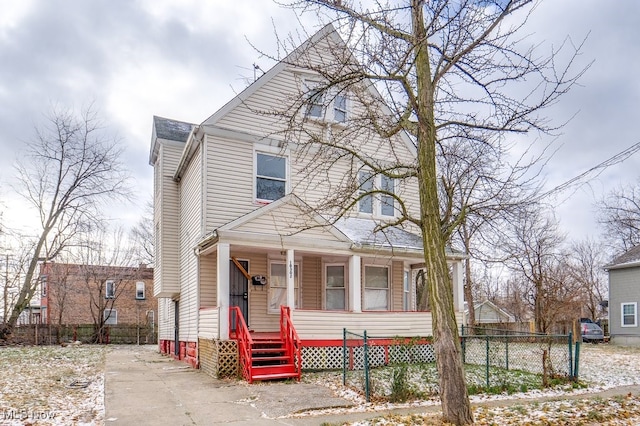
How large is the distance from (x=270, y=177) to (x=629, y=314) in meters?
21.4

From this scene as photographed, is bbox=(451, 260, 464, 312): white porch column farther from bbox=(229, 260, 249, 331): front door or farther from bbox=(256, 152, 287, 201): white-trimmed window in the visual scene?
bbox=(229, 260, 249, 331): front door

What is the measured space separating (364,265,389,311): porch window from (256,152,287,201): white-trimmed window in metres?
3.47

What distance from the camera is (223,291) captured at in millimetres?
11500

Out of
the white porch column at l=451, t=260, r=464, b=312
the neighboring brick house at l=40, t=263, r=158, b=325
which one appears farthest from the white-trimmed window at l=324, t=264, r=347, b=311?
the neighboring brick house at l=40, t=263, r=158, b=325

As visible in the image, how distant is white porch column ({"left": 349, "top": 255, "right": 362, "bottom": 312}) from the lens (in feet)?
42.2

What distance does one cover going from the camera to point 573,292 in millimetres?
26031

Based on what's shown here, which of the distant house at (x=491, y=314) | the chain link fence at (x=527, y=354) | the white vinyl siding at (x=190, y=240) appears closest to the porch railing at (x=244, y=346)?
the white vinyl siding at (x=190, y=240)

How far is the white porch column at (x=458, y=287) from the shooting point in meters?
14.9

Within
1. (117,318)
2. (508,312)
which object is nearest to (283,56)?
(117,318)

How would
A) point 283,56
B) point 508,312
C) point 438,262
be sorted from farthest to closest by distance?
point 508,312, point 283,56, point 438,262

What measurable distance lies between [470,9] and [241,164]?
7.97m

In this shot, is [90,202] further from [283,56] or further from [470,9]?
[470,9]

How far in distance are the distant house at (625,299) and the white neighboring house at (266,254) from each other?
1554cm

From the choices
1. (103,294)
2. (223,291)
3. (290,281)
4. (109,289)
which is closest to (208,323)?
(223,291)
